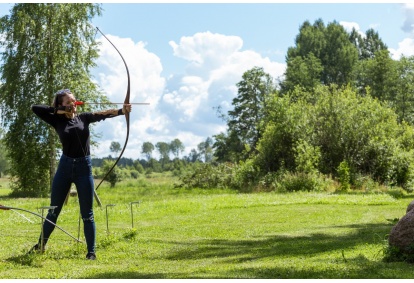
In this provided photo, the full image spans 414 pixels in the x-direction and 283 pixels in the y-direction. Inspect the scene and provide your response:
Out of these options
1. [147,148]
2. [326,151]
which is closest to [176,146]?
[147,148]

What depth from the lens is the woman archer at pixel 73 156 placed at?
891 cm

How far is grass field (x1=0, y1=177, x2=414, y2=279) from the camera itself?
782 cm

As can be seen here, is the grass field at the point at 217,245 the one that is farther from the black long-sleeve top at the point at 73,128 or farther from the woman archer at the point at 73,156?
the black long-sleeve top at the point at 73,128

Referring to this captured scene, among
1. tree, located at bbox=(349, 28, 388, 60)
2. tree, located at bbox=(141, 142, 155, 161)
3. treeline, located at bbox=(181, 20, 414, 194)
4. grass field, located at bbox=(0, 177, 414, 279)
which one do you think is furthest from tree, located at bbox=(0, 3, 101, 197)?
tree, located at bbox=(349, 28, 388, 60)

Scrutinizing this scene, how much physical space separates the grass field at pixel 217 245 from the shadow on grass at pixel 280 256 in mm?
13

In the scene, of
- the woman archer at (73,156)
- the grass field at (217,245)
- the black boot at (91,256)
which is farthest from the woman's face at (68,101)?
the grass field at (217,245)

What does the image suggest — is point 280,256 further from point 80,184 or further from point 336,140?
point 336,140

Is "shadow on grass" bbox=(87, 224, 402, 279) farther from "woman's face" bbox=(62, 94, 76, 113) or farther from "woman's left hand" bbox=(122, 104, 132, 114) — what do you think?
"woman's face" bbox=(62, 94, 76, 113)

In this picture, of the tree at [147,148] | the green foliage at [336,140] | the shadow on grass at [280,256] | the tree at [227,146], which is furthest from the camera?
the tree at [147,148]

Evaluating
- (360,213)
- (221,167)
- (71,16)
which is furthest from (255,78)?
(360,213)

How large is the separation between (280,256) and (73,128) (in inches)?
151

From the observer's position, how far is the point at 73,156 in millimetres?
8914

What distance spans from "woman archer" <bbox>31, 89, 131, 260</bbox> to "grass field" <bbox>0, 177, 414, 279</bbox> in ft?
2.00

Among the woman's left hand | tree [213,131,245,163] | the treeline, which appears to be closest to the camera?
the woman's left hand
